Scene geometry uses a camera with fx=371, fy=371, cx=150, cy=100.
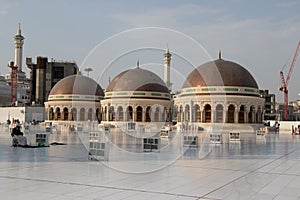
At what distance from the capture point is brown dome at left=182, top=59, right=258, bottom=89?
1740 inches

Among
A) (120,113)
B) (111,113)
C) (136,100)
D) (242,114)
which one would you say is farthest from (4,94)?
(242,114)

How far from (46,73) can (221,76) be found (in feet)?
192

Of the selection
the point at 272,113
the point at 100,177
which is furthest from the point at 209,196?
the point at 272,113

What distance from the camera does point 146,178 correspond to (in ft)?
30.1

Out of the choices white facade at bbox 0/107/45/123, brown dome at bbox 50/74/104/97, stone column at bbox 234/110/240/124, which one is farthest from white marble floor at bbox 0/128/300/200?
white facade at bbox 0/107/45/123

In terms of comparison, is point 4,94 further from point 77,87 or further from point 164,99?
point 164,99

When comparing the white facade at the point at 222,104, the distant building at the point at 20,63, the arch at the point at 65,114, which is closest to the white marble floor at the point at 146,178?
the white facade at the point at 222,104

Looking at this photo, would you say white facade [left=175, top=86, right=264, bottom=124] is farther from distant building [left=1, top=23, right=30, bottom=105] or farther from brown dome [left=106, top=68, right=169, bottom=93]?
distant building [left=1, top=23, right=30, bottom=105]

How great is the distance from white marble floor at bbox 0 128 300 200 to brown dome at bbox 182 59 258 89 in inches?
1234

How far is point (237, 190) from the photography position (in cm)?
796

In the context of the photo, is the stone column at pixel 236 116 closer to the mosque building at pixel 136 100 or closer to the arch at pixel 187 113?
the arch at pixel 187 113

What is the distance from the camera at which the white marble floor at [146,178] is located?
291 inches

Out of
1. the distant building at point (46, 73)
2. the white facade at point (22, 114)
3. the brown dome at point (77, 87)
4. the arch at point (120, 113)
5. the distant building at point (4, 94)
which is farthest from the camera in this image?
the distant building at point (4, 94)

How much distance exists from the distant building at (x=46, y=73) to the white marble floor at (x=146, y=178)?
267 feet
